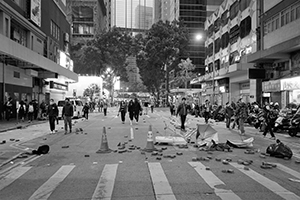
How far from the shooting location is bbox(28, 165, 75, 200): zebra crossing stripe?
5441 millimetres

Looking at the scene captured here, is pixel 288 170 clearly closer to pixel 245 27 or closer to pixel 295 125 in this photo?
pixel 295 125

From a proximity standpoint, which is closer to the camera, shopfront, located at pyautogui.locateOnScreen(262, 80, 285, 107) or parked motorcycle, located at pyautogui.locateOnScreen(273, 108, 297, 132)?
parked motorcycle, located at pyautogui.locateOnScreen(273, 108, 297, 132)

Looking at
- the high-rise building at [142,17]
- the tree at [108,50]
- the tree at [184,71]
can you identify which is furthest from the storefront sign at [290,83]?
the high-rise building at [142,17]

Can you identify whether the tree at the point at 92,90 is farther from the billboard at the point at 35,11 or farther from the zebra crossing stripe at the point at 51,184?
the zebra crossing stripe at the point at 51,184

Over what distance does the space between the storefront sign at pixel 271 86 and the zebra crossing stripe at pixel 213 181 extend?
21246 mm

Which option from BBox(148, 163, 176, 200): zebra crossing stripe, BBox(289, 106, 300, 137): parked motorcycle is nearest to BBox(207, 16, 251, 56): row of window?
BBox(289, 106, 300, 137): parked motorcycle

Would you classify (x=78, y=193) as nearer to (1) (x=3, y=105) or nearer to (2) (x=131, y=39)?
(1) (x=3, y=105)

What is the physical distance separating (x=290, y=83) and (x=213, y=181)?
20.9m

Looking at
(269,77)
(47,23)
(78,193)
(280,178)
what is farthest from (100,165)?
(47,23)

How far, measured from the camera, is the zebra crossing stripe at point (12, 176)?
6.36 metres

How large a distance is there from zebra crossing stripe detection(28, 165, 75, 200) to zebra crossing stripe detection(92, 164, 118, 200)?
89 cm

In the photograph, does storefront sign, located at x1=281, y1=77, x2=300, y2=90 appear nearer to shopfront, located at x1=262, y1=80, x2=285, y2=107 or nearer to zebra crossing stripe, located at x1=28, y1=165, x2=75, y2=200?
shopfront, located at x1=262, y1=80, x2=285, y2=107

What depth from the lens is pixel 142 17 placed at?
600ft

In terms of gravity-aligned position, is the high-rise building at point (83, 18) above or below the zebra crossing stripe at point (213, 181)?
above
